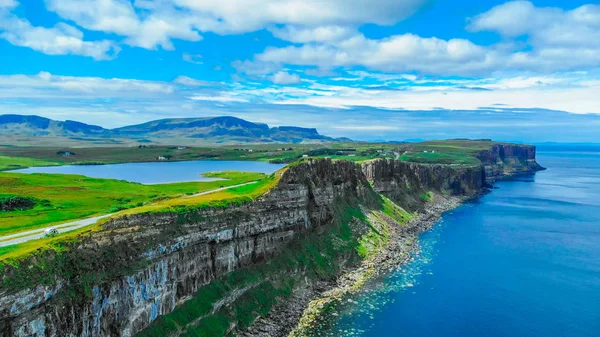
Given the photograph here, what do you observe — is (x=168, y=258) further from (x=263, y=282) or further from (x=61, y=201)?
(x=61, y=201)

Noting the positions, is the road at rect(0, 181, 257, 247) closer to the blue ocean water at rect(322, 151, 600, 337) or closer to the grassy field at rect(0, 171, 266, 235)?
the grassy field at rect(0, 171, 266, 235)

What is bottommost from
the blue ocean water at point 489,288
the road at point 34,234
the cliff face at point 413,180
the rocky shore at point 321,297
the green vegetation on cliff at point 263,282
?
the blue ocean water at point 489,288

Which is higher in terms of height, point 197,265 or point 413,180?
point 413,180

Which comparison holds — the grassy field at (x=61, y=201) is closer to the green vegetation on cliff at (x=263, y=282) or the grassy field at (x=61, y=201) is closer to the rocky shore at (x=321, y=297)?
the green vegetation on cliff at (x=263, y=282)

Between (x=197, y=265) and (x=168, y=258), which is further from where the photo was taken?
(x=197, y=265)

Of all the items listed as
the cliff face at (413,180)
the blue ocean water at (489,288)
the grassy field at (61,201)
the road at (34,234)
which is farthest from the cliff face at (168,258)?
the cliff face at (413,180)

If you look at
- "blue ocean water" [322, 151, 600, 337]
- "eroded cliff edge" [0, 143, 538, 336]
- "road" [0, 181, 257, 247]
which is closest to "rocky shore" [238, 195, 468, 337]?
"eroded cliff edge" [0, 143, 538, 336]

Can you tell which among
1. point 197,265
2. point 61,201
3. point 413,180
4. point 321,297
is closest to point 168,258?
point 197,265
